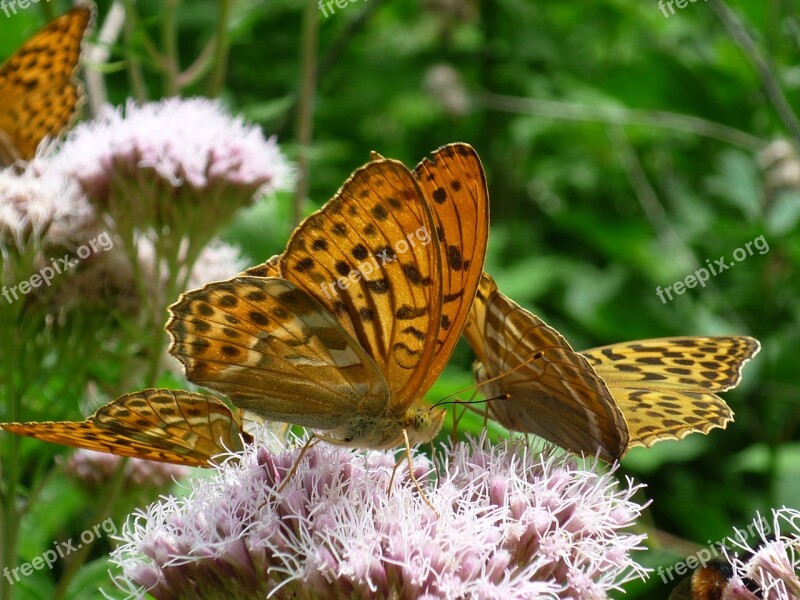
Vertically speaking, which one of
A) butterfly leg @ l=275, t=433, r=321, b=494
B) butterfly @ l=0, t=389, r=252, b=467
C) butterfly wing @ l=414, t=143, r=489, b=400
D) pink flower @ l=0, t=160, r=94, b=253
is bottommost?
butterfly leg @ l=275, t=433, r=321, b=494

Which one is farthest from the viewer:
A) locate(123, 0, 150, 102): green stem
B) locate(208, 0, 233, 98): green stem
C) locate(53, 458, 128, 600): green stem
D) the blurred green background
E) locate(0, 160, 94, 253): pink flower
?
the blurred green background

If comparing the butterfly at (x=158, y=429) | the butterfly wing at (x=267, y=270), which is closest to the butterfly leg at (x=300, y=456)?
the butterfly at (x=158, y=429)

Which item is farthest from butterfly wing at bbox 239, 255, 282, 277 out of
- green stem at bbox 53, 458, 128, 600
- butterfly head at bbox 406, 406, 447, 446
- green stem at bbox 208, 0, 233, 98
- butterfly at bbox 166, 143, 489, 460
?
green stem at bbox 208, 0, 233, 98

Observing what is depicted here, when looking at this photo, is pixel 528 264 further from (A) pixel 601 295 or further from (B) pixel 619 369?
(B) pixel 619 369

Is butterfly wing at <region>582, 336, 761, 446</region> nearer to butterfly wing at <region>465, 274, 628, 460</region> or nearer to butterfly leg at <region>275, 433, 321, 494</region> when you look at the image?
butterfly wing at <region>465, 274, 628, 460</region>

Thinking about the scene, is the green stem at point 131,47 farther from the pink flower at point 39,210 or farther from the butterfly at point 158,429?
the butterfly at point 158,429

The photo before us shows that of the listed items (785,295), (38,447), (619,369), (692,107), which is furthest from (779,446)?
(38,447)
